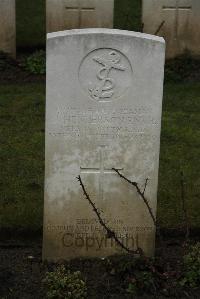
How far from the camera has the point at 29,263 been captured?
527cm

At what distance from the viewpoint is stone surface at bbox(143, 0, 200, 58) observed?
9.72m

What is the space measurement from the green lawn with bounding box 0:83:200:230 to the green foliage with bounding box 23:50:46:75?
1.06 feet

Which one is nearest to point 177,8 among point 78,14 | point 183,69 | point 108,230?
point 183,69

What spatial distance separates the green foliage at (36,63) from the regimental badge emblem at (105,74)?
15.9 ft

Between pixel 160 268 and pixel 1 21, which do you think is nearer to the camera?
pixel 160 268

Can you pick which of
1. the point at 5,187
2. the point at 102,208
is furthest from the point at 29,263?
the point at 5,187

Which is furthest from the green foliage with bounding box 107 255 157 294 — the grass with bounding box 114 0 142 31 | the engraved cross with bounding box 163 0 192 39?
the grass with bounding box 114 0 142 31

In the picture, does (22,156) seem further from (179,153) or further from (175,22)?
(175,22)

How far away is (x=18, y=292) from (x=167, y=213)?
168 centimetres

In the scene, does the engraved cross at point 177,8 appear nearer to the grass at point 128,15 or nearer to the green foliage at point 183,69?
the green foliage at point 183,69

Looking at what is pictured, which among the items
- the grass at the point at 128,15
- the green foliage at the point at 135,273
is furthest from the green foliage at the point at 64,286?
the grass at the point at 128,15

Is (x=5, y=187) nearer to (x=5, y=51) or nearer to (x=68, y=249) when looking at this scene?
(x=68, y=249)

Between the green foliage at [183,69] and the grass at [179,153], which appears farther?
the green foliage at [183,69]

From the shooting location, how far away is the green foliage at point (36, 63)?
9695mm
